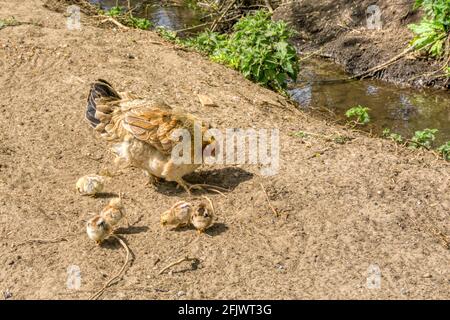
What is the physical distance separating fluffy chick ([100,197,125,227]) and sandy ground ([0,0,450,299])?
0.59 feet

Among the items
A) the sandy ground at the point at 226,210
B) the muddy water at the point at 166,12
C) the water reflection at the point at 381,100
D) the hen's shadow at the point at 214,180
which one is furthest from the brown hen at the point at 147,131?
the muddy water at the point at 166,12

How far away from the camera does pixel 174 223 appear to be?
18.7 ft

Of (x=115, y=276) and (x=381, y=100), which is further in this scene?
(x=381, y=100)

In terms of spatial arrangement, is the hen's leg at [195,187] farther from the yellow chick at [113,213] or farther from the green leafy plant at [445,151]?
the green leafy plant at [445,151]

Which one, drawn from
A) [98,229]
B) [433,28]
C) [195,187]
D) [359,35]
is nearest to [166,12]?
[359,35]

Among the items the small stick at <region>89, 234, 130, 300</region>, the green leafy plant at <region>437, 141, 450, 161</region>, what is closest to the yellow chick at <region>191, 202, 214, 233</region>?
the small stick at <region>89, 234, 130, 300</region>

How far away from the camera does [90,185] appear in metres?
6.16

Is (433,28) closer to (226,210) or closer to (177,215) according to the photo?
(226,210)

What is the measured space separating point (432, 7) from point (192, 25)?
5.34 m

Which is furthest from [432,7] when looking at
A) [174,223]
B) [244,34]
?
[174,223]

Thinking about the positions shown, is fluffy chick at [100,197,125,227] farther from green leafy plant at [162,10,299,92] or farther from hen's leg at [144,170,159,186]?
green leafy plant at [162,10,299,92]

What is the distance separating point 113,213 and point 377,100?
6372 mm
